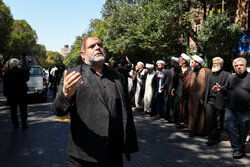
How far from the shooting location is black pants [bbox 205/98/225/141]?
552 centimetres

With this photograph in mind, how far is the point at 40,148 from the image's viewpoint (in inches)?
201

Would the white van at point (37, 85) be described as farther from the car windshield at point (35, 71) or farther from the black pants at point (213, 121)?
the black pants at point (213, 121)

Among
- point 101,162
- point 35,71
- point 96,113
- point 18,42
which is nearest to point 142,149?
point 101,162

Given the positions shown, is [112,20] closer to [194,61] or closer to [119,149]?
[194,61]

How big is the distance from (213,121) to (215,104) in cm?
38

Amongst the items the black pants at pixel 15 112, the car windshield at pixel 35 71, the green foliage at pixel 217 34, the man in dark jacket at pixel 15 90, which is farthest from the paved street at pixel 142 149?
the green foliage at pixel 217 34

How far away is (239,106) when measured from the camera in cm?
468

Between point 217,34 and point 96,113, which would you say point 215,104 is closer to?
point 96,113

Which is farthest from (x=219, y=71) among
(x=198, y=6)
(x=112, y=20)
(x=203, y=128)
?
(x=112, y=20)

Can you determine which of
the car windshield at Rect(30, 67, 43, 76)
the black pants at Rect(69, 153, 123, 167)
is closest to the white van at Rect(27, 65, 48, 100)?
the car windshield at Rect(30, 67, 43, 76)

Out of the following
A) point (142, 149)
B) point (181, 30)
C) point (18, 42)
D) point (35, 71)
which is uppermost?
point (18, 42)

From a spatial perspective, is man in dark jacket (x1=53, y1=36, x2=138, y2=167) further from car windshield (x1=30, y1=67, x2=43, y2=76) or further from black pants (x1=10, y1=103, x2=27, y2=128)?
car windshield (x1=30, y1=67, x2=43, y2=76)

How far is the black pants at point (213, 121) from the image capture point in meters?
5.52

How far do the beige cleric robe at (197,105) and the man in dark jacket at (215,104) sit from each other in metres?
0.53
